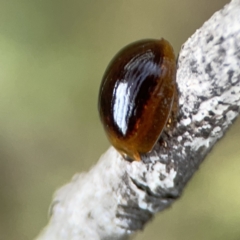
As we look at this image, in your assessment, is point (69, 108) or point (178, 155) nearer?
point (178, 155)

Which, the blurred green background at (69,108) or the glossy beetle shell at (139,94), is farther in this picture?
the blurred green background at (69,108)

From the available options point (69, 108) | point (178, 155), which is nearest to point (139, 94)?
point (178, 155)

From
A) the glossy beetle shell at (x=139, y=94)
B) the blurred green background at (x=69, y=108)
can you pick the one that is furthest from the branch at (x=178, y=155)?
the blurred green background at (x=69, y=108)

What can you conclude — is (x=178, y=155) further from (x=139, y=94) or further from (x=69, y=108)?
(x=69, y=108)

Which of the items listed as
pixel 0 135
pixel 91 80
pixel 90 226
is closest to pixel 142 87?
pixel 90 226

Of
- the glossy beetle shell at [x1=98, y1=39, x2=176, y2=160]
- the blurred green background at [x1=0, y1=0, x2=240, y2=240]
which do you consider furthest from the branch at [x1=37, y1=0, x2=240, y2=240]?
the blurred green background at [x1=0, y1=0, x2=240, y2=240]

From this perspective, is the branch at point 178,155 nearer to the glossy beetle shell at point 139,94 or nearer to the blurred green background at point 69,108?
the glossy beetle shell at point 139,94

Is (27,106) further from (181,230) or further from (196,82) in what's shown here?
(196,82)
